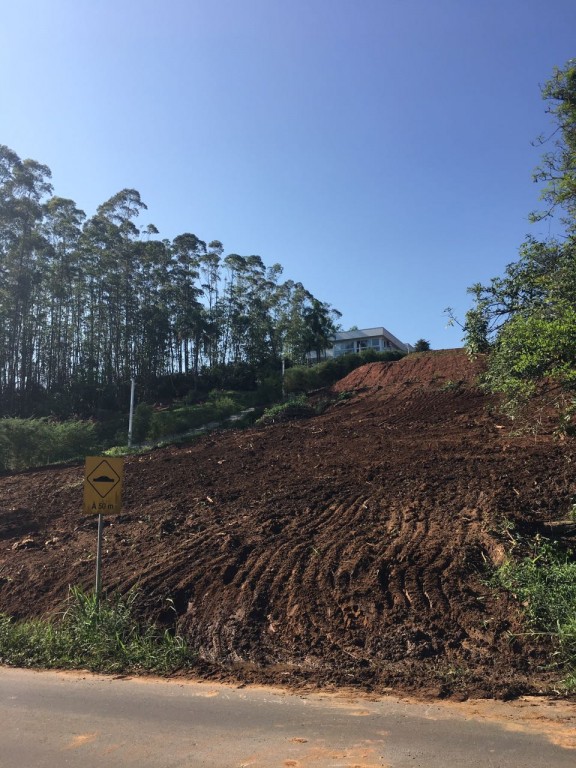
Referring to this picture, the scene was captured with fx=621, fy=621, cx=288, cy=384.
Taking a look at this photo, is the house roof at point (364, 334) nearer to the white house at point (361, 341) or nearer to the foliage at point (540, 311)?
the white house at point (361, 341)

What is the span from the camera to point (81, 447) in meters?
30.0

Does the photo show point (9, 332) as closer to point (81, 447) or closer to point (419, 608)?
point (81, 447)

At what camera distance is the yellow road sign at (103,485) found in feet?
27.9

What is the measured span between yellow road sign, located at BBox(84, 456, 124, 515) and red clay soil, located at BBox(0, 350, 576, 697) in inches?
60.6

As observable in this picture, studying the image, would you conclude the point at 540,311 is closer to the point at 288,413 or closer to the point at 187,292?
the point at 288,413

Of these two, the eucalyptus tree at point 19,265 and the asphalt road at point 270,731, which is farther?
the eucalyptus tree at point 19,265

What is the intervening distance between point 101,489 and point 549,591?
19.3 ft

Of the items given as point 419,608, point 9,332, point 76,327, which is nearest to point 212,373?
point 76,327

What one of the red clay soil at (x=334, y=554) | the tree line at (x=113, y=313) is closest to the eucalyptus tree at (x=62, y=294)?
the tree line at (x=113, y=313)

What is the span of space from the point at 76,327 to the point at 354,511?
5063 centimetres

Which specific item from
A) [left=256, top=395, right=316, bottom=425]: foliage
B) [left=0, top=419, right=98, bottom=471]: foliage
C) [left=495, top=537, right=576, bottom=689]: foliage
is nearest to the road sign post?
[left=495, top=537, right=576, bottom=689]: foliage

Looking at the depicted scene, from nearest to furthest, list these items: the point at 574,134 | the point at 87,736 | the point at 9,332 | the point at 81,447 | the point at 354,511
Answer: the point at 87,736
the point at 574,134
the point at 354,511
the point at 81,447
the point at 9,332

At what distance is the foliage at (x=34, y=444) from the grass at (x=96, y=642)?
67.2 feet

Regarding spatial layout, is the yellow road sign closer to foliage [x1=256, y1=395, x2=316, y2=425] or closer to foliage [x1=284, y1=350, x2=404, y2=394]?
foliage [x1=256, y1=395, x2=316, y2=425]
